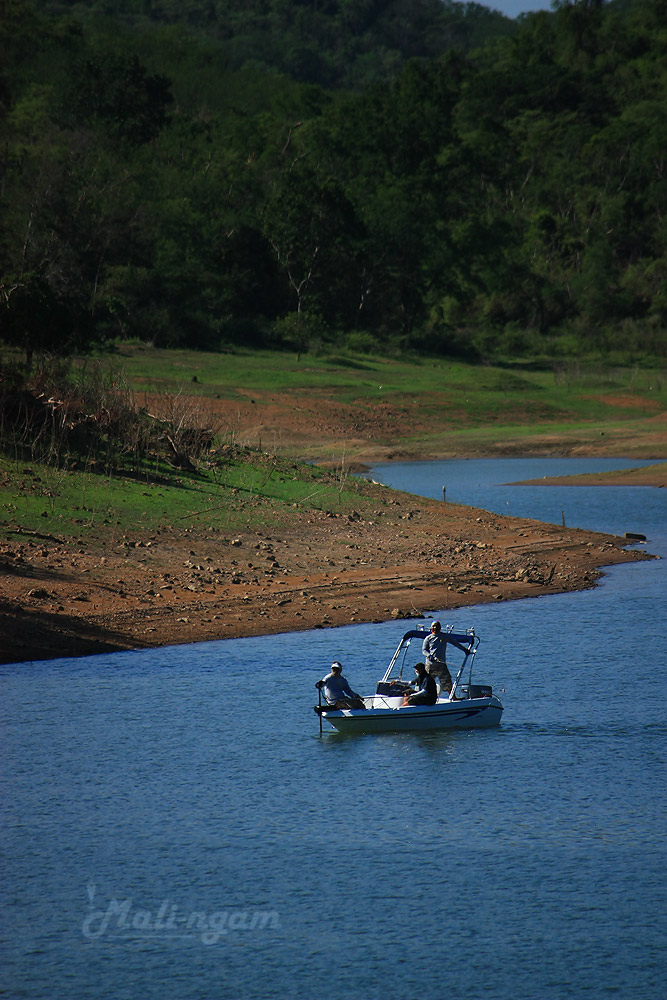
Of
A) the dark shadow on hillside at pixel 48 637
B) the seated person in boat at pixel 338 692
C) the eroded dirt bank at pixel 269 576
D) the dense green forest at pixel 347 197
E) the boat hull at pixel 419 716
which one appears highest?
the dense green forest at pixel 347 197

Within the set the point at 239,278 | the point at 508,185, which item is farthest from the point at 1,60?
the point at 508,185

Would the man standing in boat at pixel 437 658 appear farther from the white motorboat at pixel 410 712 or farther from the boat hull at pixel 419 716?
the boat hull at pixel 419 716

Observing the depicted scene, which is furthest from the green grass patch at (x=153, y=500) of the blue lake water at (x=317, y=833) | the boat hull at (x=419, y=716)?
the boat hull at (x=419, y=716)

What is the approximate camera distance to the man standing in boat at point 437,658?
2761cm

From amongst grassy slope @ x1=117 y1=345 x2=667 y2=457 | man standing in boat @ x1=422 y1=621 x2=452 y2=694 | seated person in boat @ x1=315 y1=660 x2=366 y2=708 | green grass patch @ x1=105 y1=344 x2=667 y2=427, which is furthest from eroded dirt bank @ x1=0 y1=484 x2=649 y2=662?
green grass patch @ x1=105 y1=344 x2=667 y2=427

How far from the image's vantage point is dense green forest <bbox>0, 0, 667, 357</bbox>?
9438 cm

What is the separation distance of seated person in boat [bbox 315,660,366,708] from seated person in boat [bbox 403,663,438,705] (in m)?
1.14

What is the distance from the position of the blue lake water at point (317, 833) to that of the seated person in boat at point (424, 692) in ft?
2.56

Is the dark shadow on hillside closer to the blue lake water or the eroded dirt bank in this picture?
the eroded dirt bank

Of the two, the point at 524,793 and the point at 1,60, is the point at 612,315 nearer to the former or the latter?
the point at 1,60

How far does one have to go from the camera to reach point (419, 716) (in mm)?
26406

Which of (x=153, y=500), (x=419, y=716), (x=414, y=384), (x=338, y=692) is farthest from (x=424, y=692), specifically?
(x=414, y=384)

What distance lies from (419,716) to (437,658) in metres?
1.74

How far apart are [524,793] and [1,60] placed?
111 metres
